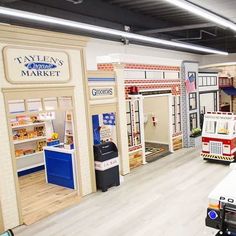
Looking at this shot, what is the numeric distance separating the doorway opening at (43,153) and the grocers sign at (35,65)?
0.92 ft

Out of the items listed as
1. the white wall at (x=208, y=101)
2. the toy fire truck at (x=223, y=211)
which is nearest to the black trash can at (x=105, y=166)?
the toy fire truck at (x=223, y=211)

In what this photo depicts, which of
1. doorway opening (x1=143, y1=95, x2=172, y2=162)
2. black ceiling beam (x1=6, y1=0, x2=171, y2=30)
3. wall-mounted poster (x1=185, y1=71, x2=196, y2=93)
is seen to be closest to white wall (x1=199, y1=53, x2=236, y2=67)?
wall-mounted poster (x1=185, y1=71, x2=196, y2=93)

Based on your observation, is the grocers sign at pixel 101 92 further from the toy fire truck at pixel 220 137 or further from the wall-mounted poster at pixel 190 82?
the wall-mounted poster at pixel 190 82

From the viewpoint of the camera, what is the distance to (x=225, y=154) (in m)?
8.09

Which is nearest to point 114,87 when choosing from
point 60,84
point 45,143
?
point 60,84

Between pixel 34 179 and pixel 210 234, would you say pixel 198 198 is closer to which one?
pixel 210 234

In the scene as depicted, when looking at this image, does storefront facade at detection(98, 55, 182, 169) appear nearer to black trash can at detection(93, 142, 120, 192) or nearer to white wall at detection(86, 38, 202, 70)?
white wall at detection(86, 38, 202, 70)

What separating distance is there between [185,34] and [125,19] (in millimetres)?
4687

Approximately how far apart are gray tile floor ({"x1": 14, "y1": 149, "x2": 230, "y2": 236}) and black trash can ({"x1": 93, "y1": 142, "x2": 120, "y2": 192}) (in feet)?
0.73

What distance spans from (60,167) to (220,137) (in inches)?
188

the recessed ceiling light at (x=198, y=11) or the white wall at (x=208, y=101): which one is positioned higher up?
the recessed ceiling light at (x=198, y=11)

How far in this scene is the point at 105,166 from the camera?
6.58 m

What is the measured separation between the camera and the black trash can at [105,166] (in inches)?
257

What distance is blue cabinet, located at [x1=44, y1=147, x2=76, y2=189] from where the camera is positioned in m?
6.57
